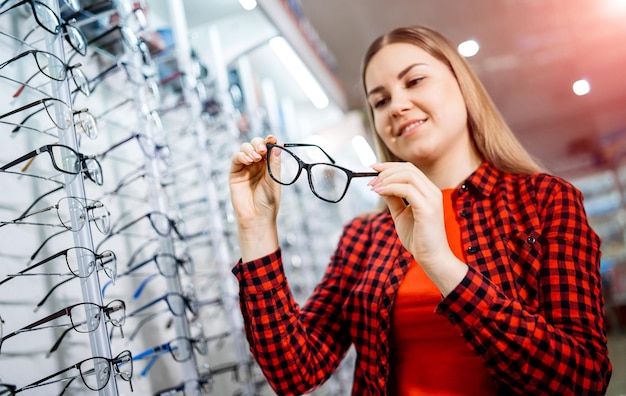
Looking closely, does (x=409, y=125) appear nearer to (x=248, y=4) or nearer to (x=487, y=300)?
(x=487, y=300)

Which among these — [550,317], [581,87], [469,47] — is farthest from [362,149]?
[550,317]

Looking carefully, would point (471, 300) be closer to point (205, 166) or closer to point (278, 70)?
point (205, 166)

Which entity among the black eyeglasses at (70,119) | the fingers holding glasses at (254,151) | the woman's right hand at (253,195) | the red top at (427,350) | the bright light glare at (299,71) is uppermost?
the bright light glare at (299,71)

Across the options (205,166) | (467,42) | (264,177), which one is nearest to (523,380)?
(264,177)

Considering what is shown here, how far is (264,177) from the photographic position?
3.66 ft

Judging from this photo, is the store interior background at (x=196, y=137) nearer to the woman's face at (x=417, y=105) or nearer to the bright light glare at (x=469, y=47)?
the bright light glare at (x=469, y=47)

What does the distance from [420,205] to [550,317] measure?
365mm

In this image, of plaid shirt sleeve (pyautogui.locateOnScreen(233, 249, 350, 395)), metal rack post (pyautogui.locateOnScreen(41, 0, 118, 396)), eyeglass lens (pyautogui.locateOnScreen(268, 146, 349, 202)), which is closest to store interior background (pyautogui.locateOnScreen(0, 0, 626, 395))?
metal rack post (pyautogui.locateOnScreen(41, 0, 118, 396))

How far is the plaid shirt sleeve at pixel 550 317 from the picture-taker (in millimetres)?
898

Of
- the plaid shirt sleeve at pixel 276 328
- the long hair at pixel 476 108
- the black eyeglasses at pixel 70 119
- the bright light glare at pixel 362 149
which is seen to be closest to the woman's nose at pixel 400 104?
the long hair at pixel 476 108

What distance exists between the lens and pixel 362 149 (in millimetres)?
4020

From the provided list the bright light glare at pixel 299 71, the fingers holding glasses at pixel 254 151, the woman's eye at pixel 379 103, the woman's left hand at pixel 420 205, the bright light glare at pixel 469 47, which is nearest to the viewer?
the woman's left hand at pixel 420 205

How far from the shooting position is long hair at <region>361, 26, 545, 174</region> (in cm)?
131

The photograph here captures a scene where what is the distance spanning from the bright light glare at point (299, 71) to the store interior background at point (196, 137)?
0.05 meters
